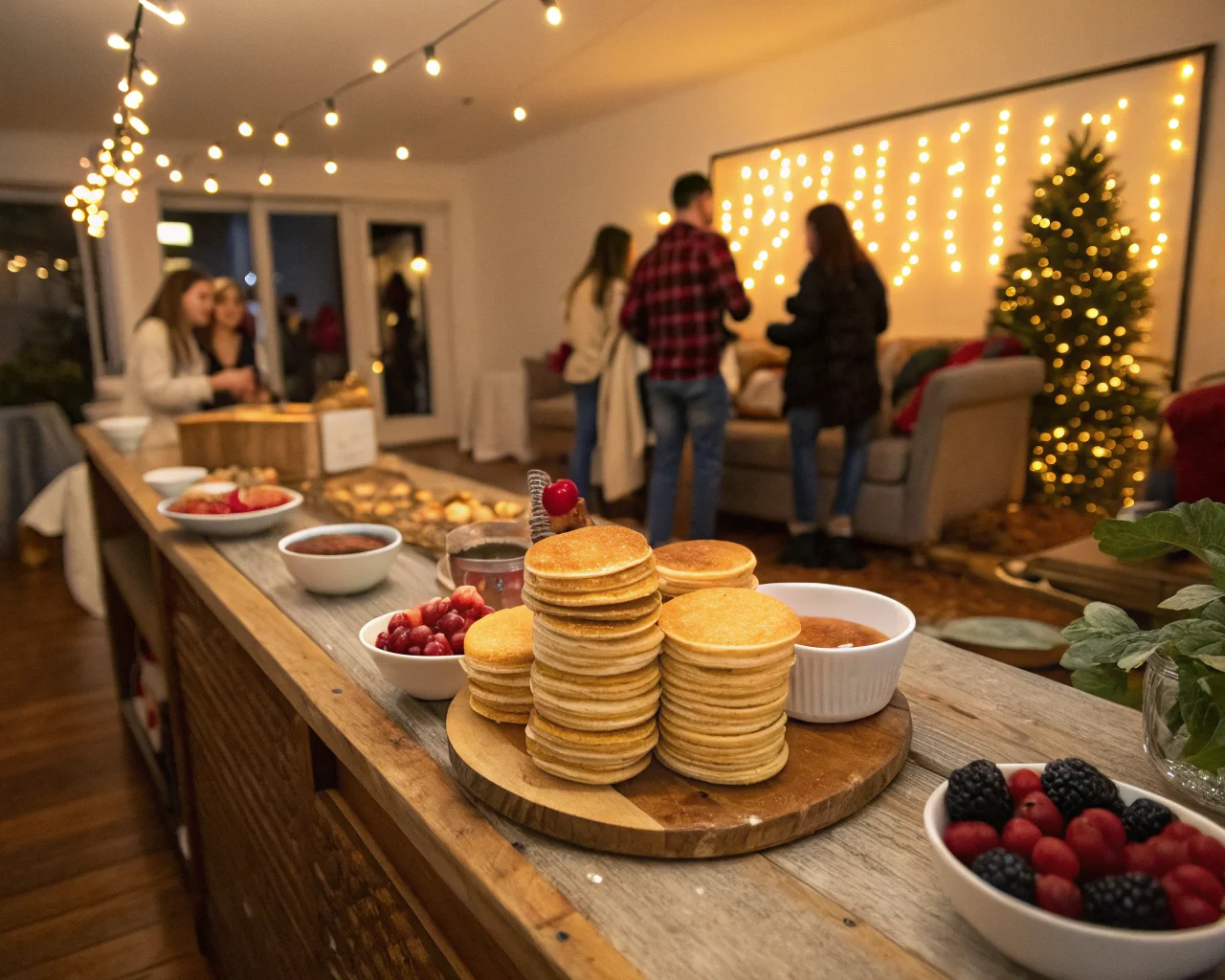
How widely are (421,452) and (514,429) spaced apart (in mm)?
1119

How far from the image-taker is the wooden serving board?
26.8 inches

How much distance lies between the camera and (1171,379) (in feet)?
12.8

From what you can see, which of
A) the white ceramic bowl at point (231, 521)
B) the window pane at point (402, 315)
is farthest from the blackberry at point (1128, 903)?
the window pane at point (402, 315)

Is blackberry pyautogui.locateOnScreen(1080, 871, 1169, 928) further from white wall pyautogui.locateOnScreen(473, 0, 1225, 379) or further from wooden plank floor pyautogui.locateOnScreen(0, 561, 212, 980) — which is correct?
white wall pyautogui.locateOnScreen(473, 0, 1225, 379)

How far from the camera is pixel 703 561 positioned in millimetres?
894

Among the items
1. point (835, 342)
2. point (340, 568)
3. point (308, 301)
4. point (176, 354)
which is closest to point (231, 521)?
point (340, 568)

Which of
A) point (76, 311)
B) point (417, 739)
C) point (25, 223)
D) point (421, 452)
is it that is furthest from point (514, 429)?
point (417, 739)

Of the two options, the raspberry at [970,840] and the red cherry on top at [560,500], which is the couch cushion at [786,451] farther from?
the raspberry at [970,840]

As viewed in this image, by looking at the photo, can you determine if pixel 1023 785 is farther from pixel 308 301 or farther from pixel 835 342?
pixel 308 301

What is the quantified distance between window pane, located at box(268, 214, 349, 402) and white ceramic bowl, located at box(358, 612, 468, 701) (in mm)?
7434

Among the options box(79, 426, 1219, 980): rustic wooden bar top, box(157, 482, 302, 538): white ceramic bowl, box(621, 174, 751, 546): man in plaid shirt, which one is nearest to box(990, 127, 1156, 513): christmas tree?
box(621, 174, 751, 546): man in plaid shirt

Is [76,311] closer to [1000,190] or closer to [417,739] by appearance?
[1000,190]

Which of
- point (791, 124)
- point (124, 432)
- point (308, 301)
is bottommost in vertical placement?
point (124, 432)

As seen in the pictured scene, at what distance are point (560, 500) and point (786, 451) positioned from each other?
3650mm
